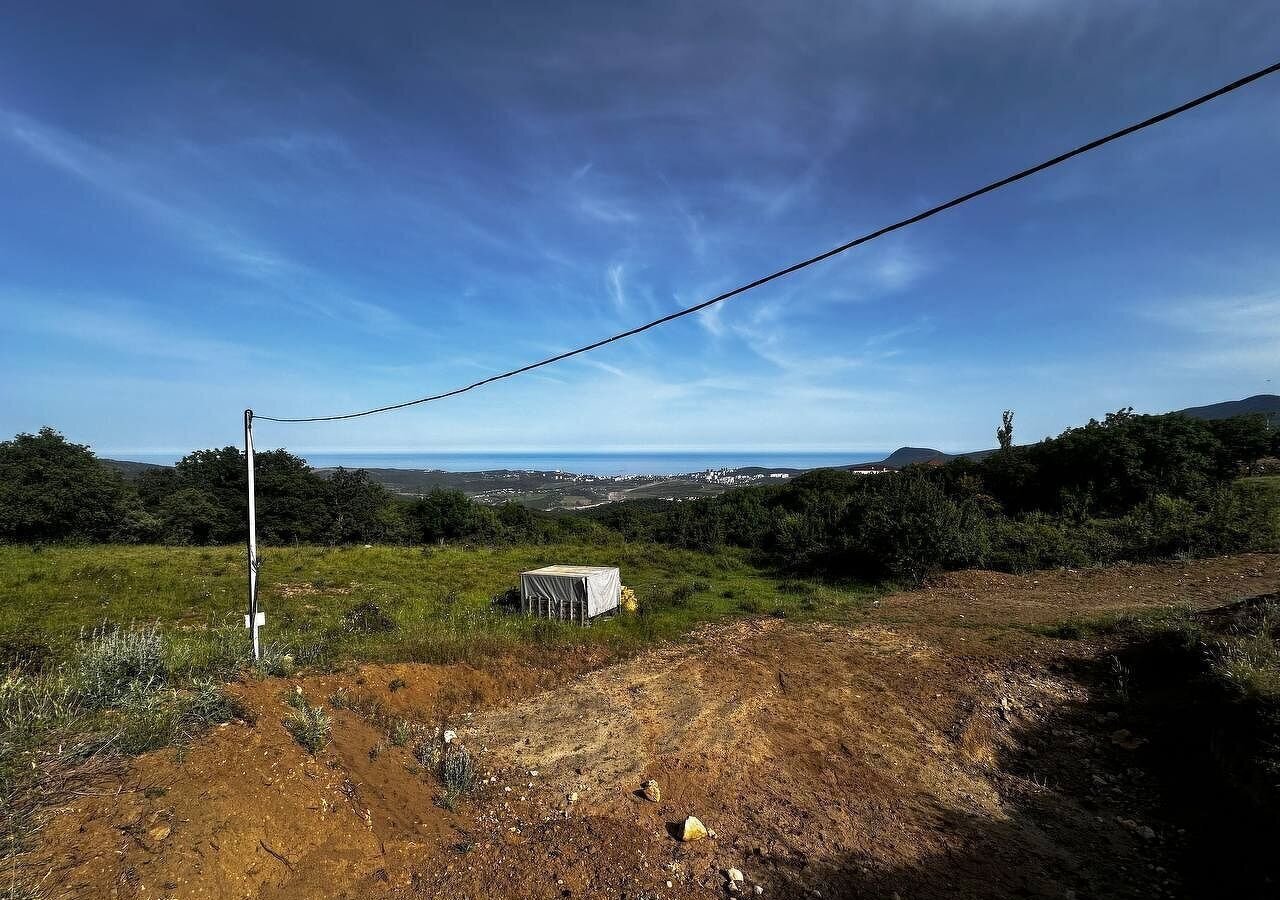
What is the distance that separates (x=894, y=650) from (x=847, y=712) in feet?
10.3

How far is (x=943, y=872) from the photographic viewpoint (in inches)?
178

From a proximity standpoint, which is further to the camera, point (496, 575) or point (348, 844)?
point (496, 575)

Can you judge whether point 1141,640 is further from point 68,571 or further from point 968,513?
point 68,571

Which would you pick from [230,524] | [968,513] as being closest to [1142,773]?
[968,513]

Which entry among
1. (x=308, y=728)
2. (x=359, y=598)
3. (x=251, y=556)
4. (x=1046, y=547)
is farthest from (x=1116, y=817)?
(x=359, y=598)

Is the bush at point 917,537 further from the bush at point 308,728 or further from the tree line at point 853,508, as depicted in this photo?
the bush at point 308,728

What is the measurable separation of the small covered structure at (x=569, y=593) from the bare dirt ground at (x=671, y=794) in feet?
11.3

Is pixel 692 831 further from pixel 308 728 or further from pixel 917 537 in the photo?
pixel 917 537

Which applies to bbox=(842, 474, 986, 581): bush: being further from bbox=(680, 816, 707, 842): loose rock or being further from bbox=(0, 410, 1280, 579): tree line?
bbox=(680, 816, 707, 842): loose rock

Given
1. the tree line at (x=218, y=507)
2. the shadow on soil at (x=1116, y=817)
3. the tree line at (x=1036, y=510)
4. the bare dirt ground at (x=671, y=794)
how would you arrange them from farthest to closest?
the tree line at (x=218, y=507), the tree line at (x=1036, y=510), the shadow on soil at (x=1116, y=817), the bare dirt ground at (x=671, y=794)

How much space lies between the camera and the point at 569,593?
13.1 metres

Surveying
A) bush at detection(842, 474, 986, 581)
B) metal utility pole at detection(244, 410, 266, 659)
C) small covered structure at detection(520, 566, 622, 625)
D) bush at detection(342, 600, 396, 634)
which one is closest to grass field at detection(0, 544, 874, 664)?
bush at detection(342, 600, 396, 634)

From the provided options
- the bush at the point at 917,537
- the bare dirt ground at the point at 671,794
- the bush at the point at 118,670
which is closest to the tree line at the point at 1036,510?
the bush at the point at 917,537

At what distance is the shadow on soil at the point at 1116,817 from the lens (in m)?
4.38
